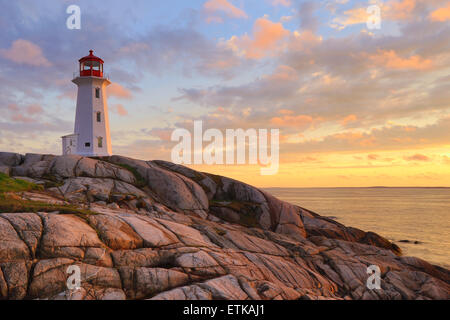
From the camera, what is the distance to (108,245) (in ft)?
40.6

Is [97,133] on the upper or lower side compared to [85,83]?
lower

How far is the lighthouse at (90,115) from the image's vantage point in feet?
136

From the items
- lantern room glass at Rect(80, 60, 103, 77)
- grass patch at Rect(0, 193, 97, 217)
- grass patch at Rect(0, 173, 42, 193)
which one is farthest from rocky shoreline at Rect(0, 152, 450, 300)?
lantern room glass at Rect(80, 60, 103, 77)

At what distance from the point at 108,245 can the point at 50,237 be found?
2224mm

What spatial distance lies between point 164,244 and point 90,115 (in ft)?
113

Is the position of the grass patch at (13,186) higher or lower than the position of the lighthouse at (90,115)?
lower

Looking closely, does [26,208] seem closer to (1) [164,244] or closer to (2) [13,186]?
(1) [164,244]

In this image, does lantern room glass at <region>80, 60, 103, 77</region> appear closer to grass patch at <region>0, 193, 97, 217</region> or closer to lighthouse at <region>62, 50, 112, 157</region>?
lighthouse at <region>62, 50, 112, 157</region>

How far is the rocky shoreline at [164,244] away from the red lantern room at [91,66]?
17.0 m

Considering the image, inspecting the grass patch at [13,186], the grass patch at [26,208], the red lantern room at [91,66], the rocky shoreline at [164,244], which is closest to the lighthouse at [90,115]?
→ the red lantern room at [91,66]

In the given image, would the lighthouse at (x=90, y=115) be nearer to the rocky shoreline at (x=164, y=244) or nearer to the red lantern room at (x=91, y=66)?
the red lantern room at (x=91, y=66)

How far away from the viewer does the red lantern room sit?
1674 inches

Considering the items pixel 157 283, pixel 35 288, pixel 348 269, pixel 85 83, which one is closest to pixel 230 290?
pixel 157 283
